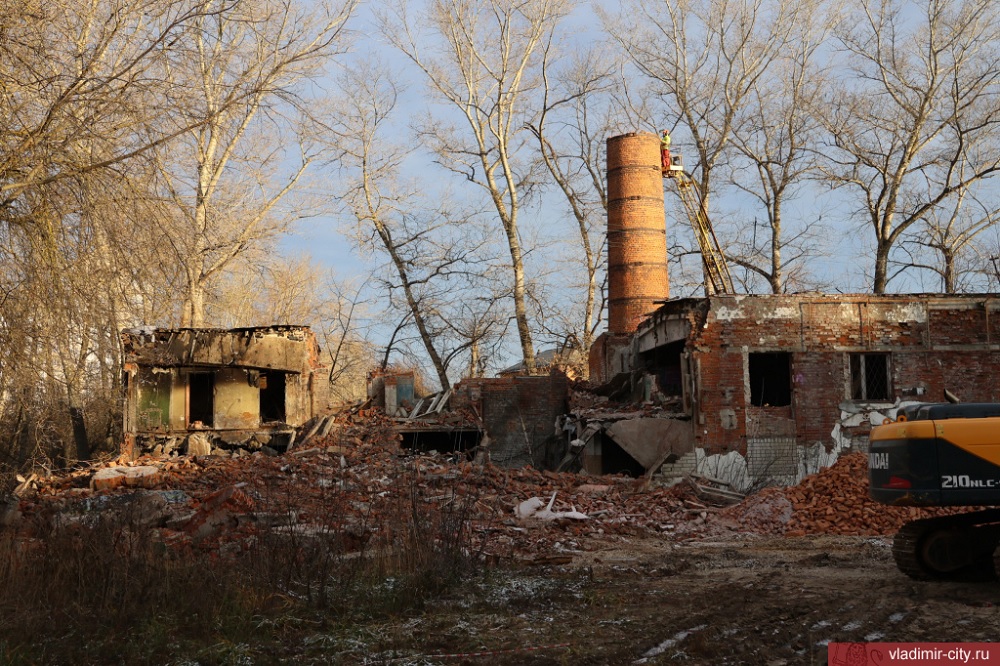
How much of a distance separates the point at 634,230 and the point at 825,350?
10.4 meters

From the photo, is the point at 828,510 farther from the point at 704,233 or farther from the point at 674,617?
the point at 704,233

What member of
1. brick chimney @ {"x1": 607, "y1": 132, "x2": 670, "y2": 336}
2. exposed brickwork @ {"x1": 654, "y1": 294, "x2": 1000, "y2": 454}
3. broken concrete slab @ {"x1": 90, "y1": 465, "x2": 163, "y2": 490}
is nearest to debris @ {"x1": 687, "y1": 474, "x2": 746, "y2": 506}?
exposed brickwork @ {"x1": 654, "y1": 294, "x2": 1000, "y2": 454}

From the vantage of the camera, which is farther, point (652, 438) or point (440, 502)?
point (652, 438)

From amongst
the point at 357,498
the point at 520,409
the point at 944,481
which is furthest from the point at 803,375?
the point at 944,481

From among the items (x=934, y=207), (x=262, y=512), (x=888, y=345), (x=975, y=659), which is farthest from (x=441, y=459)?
(x=934, y=207)

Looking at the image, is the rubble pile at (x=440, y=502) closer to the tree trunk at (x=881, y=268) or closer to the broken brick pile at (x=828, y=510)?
the broken brick pile at (x=828, y=510)

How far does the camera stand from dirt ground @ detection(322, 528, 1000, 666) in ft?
20.6

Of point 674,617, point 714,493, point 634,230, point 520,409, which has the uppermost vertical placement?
point 634,230

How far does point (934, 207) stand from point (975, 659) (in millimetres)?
28669

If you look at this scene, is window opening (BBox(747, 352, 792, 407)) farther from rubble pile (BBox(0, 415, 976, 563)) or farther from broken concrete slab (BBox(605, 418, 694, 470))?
rubble pile (BBox(0, 415, 976, 563))

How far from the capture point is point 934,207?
102 feet

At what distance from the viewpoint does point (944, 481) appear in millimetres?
7727

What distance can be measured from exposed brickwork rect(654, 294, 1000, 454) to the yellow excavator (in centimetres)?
1081

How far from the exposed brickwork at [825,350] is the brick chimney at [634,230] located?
870 cm
